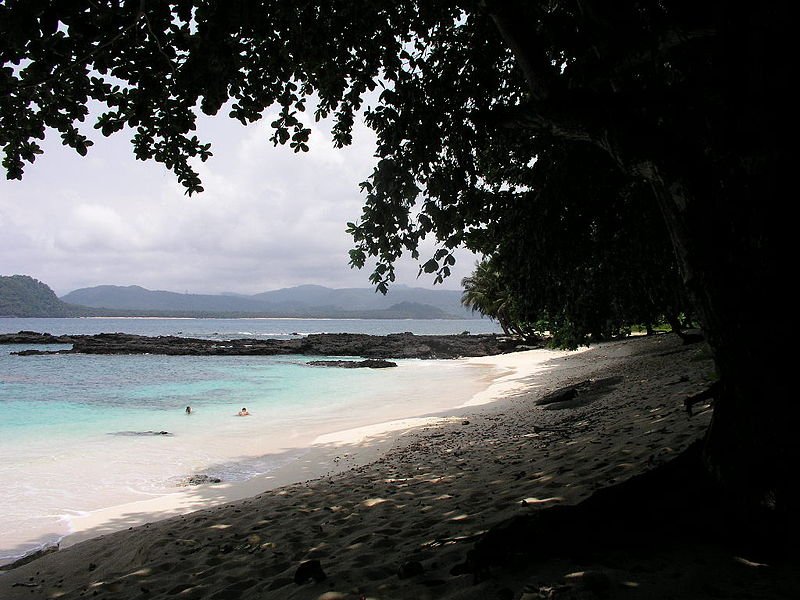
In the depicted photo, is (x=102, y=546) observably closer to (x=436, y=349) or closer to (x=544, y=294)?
(x=544, y=294)

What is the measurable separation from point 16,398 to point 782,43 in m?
35.1

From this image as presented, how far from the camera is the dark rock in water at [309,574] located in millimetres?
3873

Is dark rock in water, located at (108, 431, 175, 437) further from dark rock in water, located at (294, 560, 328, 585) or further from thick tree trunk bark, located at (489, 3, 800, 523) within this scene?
thick tree trunk bark, located at (489, 3, 800, 523)

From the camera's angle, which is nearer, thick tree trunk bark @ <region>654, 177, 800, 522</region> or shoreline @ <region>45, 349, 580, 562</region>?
thick tree trunk bark @ <region>654, 177, 800, 522</region>

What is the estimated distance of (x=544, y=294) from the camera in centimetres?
1246

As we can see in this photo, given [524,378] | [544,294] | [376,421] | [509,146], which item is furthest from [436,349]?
[509,146]

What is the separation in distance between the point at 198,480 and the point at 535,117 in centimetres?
1063

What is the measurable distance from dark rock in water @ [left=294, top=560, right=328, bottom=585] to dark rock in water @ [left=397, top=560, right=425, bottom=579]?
2.23 feet

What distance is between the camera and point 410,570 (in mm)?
3609

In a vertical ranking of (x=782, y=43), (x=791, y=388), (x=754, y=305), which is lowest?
(x=791, y=388)

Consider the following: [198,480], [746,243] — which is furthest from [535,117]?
[198,480]

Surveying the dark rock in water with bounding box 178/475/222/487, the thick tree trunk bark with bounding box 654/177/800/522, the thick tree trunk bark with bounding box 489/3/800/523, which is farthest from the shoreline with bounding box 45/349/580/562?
the thick tree trunk bark with bounding box 489/3/800/523

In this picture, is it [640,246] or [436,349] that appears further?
[436,349]

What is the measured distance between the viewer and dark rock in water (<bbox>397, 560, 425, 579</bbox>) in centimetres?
359
